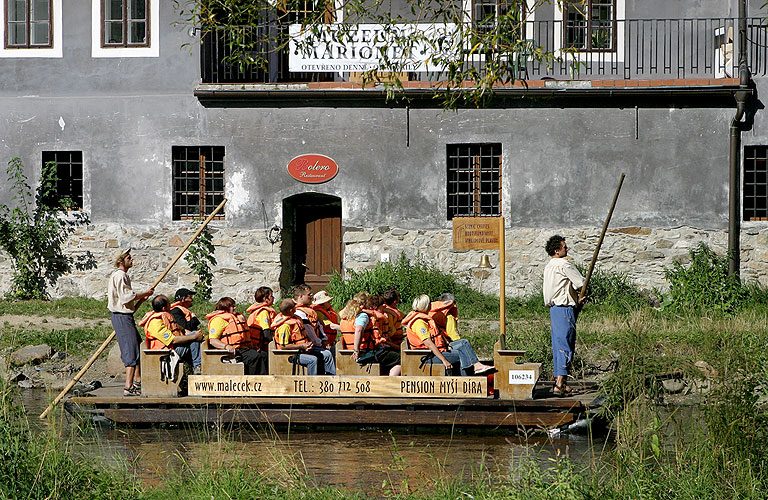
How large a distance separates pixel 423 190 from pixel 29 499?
44.1ft

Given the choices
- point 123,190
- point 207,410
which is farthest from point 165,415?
point 123,190

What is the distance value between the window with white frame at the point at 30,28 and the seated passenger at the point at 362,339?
10.6 metres

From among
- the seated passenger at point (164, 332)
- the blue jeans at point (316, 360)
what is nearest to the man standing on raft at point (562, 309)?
the blue jeans at point (316, 360)

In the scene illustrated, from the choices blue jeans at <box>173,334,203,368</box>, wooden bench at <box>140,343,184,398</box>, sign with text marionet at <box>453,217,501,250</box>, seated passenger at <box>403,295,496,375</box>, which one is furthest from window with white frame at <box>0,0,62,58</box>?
seated passenger at <box>403,295,496,375</box>

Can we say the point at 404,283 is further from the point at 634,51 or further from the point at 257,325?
the point at 634,51

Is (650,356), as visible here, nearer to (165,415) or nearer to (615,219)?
(165,415)

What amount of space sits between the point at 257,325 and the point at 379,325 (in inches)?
60.9

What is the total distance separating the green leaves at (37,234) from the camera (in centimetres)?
1973

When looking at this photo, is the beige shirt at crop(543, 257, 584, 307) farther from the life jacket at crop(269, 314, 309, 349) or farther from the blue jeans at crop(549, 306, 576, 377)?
the life jacket at crop(269, 314, 309, 349)

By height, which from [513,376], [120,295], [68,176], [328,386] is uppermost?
[68,176]

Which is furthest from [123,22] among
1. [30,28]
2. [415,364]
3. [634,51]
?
[415,364]

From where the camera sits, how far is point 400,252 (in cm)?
1962

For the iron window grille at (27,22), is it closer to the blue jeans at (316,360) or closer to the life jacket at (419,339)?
the blue jeans at (316,360)

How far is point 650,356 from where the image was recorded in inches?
384
